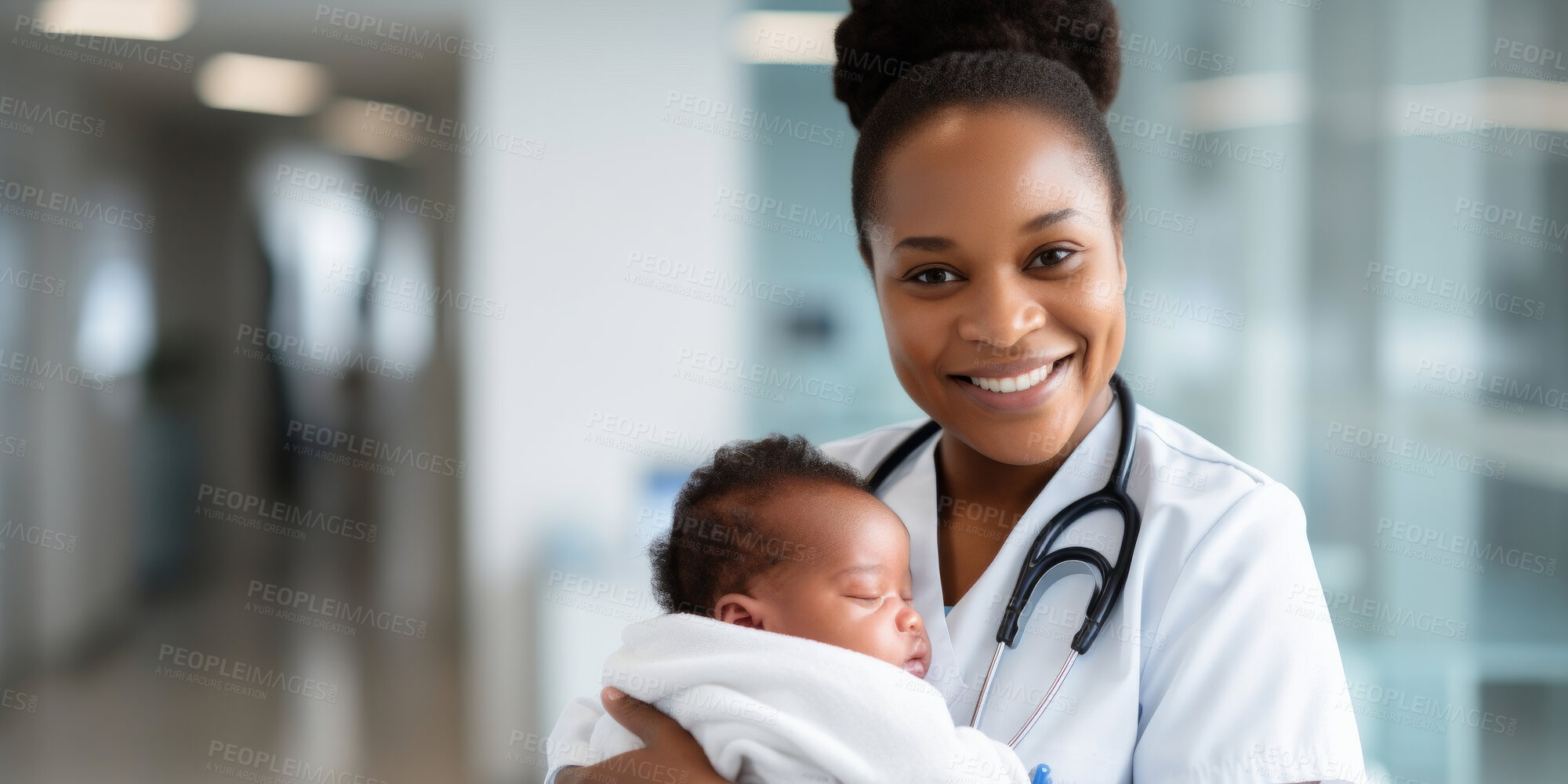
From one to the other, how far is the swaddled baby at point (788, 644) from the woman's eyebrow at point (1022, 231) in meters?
0.25

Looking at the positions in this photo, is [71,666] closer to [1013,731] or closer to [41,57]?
[41,57]

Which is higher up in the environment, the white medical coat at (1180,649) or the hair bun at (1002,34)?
the hair bun at (1002,34)

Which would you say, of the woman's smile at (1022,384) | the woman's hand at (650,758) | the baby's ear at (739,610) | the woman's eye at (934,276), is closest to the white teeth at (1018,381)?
the woman's smile at (1022,384)

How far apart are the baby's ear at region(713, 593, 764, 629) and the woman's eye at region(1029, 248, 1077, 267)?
421 mm

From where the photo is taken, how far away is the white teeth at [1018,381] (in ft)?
3.34

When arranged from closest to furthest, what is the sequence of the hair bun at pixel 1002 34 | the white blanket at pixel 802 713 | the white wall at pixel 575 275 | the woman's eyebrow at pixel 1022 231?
the white blanket at pixel 802 713 < the woman's eyebrow at pixel 1022 231 < the hair bun at pixel 1002 34 < the white wall at pixel 575 275

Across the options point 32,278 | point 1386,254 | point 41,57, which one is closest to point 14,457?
point 32,278

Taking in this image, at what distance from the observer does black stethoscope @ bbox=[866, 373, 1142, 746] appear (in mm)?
938

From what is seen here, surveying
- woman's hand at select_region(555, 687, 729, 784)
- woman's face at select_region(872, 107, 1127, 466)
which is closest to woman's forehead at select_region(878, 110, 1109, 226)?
woman's face at select_region(872, 107, 1127, 466)

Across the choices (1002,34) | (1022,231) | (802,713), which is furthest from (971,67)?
(802,713)

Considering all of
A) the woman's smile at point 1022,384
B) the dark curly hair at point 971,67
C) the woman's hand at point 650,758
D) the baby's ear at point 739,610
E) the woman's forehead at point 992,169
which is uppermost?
the dark curly hair at point 971,67

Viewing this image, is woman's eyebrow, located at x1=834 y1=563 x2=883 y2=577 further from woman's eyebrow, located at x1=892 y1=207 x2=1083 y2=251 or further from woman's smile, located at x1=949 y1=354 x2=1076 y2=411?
woman's eyebrow, located at x1=892 y1=207 x2=1083 y2=251

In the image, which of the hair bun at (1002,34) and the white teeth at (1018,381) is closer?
the white teeth at (1018,381)

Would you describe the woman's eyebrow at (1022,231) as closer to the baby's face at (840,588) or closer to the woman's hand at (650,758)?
the baby's face at (840,588)
